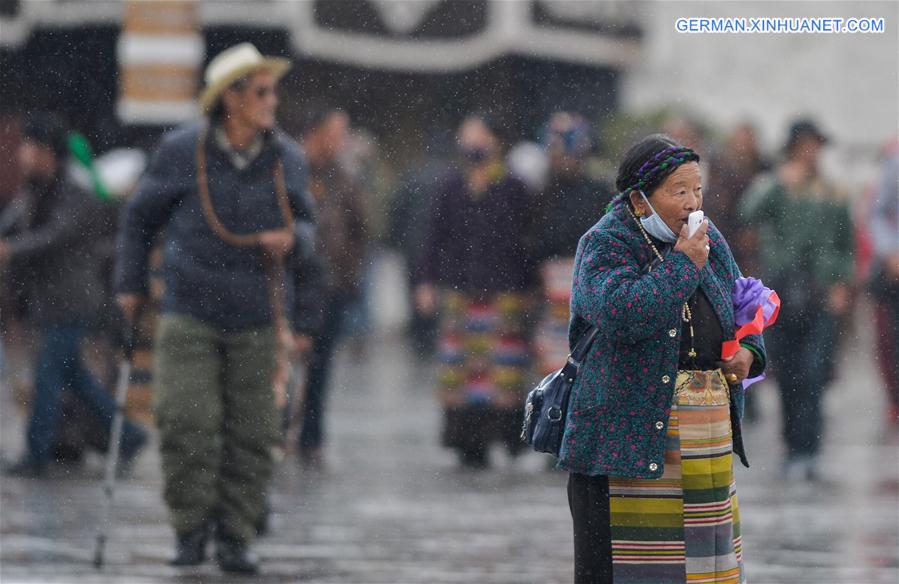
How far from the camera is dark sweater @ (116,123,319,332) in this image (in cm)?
729

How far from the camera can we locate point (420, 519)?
8.64 m

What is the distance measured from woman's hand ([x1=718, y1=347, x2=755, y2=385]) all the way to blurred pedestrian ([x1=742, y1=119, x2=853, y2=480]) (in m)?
5.40

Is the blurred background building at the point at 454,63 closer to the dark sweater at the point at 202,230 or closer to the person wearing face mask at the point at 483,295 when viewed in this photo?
the person wearing face mask at the point at 483,295

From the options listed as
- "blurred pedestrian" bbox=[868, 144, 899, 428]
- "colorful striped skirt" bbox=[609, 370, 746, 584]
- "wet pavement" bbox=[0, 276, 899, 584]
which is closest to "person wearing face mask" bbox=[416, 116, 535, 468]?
"wet pavement" bbox=[0, 276, 899, 584]

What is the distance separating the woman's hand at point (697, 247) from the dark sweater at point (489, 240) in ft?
19.1

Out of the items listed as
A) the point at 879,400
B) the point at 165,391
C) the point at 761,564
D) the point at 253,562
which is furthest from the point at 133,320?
the point at 879,400

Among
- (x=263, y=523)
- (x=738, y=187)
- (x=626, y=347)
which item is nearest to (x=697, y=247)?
(x=626, y=347)

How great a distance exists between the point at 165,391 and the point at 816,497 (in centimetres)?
377

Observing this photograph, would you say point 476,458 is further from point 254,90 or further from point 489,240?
point 254,90

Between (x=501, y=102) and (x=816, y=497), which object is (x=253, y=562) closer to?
(x=816, y=497)

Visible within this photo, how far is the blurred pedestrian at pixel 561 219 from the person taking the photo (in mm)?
10625

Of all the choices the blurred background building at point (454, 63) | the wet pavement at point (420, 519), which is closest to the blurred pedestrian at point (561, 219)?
the wet pavement at point (420, 519)

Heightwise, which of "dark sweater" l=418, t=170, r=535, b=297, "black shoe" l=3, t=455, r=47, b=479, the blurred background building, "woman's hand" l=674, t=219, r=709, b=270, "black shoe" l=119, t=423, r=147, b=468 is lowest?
"black shoe" l=3, t=455, r=47, b=479

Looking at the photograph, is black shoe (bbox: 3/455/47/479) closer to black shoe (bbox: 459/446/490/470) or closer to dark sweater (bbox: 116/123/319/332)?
black shoe (bbox: 459/446/490/470)
